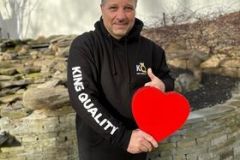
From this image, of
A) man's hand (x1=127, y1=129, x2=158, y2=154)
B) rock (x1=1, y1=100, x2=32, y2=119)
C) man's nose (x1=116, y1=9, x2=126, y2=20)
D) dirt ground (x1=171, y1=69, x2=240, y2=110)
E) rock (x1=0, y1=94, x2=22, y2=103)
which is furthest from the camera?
dirt ground (x1=171, y1=69, x2=240, y2=110)

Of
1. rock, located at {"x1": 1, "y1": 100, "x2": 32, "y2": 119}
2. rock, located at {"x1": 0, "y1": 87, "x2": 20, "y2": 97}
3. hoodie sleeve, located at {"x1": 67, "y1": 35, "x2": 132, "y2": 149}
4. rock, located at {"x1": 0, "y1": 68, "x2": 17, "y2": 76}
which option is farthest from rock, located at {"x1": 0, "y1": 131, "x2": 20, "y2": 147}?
rock, located at {"x1": 0, "y1": 68, "x2": 17, "y2": 76}

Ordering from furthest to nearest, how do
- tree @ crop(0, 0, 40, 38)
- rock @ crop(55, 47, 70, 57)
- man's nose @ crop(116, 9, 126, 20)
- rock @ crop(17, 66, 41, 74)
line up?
tree @ crop(0, 0, 40, 38) → rock @ crop(55, 47, 70, 57) → rock @ crop(17, 66, 41, 74) → man's nose @ crop(116, 9, 126, 20)

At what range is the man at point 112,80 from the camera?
191 cm

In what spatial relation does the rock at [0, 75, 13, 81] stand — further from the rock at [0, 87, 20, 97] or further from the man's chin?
the man's chin

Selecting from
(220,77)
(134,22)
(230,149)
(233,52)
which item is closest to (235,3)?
(233,52)

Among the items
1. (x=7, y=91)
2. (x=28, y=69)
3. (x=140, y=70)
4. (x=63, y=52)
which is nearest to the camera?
(x=140, y=70)

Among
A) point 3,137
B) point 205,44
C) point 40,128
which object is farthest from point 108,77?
point 205,44

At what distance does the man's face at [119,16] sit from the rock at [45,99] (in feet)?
5.10

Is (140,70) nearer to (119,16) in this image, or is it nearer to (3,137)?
(119,16)

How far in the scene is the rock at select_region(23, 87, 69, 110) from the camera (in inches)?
136

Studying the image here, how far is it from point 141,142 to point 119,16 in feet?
1.89

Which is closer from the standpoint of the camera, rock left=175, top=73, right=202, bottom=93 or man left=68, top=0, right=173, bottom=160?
man left=68, top=0, right=173, bottom=160

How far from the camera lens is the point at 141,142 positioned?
1.88 m

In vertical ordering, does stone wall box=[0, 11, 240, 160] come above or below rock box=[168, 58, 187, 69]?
above
